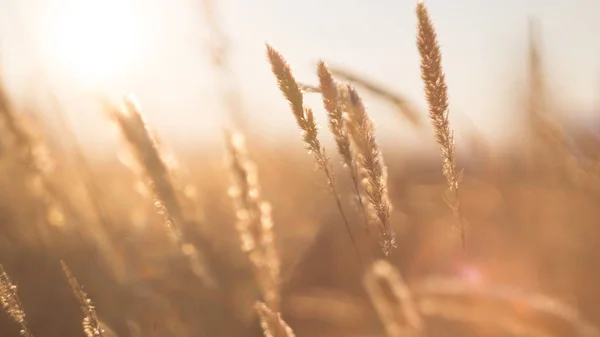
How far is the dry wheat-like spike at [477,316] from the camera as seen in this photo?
1.28 m

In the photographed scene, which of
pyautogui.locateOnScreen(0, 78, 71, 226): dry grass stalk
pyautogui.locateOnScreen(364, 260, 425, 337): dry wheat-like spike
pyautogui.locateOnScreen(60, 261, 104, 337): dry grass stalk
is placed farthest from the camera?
pyautogui.locateOnScreen(0, 78, 71, 226): dry grass stalk

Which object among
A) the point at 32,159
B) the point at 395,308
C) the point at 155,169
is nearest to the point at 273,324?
the point at 395,308

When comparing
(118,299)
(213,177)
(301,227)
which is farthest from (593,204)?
(213,177)

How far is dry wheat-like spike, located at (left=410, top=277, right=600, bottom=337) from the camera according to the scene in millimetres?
1253

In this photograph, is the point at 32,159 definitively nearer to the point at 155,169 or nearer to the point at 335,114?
the point at 155,169

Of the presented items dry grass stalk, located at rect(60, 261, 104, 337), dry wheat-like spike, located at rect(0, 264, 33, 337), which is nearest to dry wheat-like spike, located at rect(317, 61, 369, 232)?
dry grass stalk, located at rect(60, 261, 104, 337)

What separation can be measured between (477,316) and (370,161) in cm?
46

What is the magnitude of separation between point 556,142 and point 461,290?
0.78m

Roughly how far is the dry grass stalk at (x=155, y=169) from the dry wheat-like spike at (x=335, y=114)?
55 centimetres

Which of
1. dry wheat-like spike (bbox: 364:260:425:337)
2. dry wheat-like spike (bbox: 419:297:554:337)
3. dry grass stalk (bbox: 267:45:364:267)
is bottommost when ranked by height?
dry wheat-like spike (bbox: 364:260:425:337)

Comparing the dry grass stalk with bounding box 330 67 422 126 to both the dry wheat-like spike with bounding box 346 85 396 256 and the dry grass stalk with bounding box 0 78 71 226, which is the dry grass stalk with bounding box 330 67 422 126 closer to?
the dry wheat-like spike with bounding box 346 85 396 256

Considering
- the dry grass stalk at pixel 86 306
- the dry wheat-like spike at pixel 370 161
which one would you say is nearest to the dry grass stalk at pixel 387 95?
the dry wheat-like spike at pixel 370 161

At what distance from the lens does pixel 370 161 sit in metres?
1.19

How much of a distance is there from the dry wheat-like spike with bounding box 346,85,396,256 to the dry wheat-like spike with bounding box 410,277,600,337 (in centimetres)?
27
